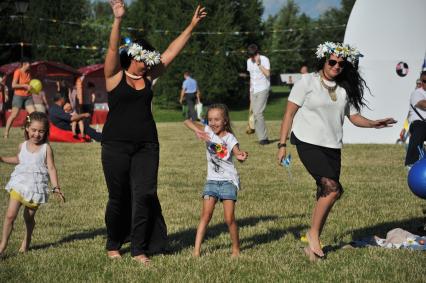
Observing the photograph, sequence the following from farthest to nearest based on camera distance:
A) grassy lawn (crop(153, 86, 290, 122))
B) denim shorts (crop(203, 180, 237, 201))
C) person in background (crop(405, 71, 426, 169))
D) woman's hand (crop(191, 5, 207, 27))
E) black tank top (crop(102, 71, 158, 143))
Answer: grassy lawn (crop(153, 86, 290, 122)) → person in background (crop(405, 71, 426, 169)) → woman's hand (crop(191, 5, 207, 27)) → denim shorts (crop(203, 180, 237, 201)) → black tank top (crop(102, 71, 158, 143))

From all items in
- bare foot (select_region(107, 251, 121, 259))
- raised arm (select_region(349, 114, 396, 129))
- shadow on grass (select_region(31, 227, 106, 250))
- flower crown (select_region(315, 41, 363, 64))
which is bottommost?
shadow on grass (select_region(31, 227, 106, 250))

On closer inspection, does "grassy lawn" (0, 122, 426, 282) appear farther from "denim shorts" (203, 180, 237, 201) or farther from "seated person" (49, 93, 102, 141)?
"seated person" (49, 93, 102, 141)

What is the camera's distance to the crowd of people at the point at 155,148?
6.56m

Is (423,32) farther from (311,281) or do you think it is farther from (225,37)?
(225,37)

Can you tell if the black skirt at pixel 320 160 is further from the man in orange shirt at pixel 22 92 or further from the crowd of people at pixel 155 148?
the man in orange shirt at pixel 22 92

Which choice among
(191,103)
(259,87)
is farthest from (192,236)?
(191,103)

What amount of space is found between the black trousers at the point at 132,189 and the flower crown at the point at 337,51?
5.97 ft

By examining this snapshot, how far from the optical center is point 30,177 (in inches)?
273

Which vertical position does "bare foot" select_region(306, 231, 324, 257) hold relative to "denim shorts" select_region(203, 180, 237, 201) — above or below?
below

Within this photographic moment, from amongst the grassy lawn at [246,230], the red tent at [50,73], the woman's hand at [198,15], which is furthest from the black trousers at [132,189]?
the red tent at [50,73]

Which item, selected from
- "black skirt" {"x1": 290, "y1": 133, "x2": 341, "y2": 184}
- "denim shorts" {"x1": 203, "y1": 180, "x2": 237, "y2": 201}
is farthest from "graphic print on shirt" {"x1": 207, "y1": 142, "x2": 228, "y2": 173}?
"black skirt" {"x1": 290, "y1": 133, "x2": 341, "y2": 184}

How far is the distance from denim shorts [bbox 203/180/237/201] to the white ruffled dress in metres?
1.59

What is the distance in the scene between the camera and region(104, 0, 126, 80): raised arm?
6102 mm

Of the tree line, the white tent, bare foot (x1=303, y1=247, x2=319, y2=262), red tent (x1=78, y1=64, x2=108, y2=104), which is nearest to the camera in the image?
bare foot (x1=303, y1=247, x2=319, y2=262)
